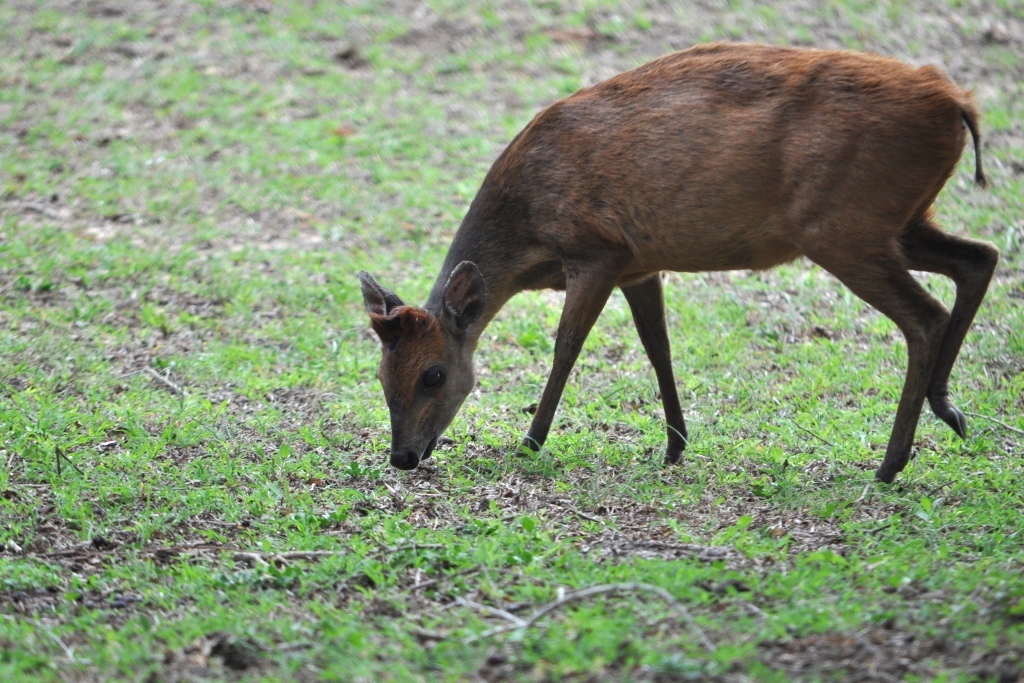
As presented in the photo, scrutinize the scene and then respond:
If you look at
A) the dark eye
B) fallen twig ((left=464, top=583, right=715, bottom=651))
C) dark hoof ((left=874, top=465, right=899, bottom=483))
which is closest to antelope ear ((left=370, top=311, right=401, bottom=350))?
the dark eye

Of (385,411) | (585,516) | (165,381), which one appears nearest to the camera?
(585,516)

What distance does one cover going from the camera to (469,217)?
21.5 feet

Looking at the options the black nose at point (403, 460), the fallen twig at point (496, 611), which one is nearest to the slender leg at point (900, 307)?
the black nose at point (403, 460)

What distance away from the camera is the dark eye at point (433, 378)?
6105 millimetres

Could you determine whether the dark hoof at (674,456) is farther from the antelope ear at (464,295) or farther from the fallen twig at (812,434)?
the antelope ear at (464,295)

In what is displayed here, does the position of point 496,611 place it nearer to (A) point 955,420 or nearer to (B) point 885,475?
(B) point 885,475

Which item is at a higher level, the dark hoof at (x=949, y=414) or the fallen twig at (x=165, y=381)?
the dark hoof at (x=949, y=414)

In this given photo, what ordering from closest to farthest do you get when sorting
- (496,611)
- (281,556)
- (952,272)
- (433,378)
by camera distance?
(496,611) < (281,556) < (952,272) < (433,378)

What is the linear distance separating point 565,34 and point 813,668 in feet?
33.7

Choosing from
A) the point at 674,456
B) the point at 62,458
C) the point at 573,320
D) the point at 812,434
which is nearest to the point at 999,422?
the point at 812,434

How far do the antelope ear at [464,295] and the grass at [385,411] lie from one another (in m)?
0.76

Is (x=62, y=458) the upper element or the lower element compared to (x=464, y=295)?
lower

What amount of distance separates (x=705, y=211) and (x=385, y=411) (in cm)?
245

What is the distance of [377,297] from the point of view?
20.6 ft
